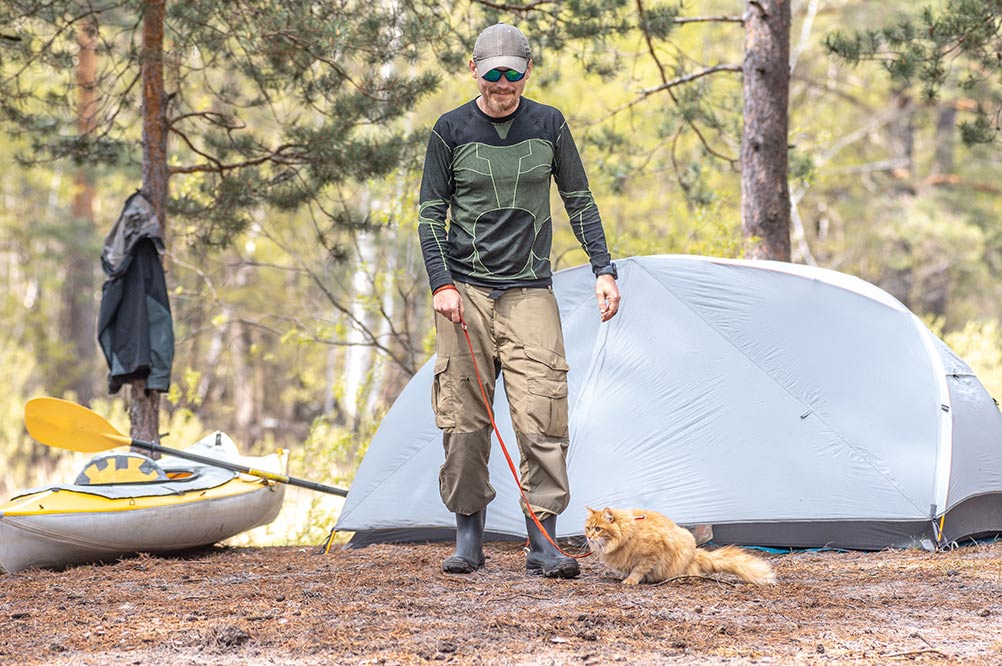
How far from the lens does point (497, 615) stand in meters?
3.34

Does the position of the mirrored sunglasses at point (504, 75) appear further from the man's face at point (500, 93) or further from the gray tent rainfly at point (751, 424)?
the gray tent rainfly at point (751, 424)

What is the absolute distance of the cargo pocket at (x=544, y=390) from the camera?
399 cm

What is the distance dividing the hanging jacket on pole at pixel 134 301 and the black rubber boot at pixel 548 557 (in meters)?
2.99

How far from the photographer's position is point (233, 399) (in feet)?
80.3

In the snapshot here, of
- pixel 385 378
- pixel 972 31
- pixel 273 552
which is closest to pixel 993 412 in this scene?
pixel 972 31

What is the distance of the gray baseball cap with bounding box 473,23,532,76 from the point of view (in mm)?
3855

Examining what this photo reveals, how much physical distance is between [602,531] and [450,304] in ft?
3.33

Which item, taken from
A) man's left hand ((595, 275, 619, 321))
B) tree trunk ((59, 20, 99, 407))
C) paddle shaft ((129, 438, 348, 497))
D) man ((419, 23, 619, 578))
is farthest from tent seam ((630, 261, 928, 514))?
tree trunk ((59, 20, 99, 407))

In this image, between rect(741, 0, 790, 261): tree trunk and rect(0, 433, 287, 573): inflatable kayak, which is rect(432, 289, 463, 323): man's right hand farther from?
rect(741, 0, 790, 261): tree trunk

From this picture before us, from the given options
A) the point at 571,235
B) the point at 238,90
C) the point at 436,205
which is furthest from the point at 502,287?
the point at 571,235

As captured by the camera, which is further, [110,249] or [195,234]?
[195,234]

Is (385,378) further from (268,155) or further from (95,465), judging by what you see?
(95,465)

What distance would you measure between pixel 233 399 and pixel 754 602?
22.1m

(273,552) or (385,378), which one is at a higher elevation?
(385,378)
